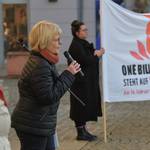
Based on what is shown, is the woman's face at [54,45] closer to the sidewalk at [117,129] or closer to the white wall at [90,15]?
the sidewalk at [117,129]

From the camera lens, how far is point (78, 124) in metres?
7.81

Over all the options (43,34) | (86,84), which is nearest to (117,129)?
(86,84)

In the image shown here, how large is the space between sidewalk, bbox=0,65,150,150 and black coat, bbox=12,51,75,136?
2794 millimetres

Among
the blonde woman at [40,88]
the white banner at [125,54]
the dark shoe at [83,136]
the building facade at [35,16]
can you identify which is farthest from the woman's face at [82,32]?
the building facade at [35,16]

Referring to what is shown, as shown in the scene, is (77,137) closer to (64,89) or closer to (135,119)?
(135,119)

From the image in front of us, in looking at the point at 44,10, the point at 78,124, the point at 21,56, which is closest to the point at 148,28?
the point at 78,124

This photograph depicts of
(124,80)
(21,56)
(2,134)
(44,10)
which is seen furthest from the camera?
(44,10)

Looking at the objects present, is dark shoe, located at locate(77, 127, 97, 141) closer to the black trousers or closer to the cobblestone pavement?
the cobblestone pavement

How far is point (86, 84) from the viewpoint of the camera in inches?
298

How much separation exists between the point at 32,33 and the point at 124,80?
3.21 m

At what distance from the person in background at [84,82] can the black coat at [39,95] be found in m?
2.77

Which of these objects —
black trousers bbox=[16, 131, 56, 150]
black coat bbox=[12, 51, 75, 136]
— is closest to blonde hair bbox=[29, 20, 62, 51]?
black coat bbox=[12, 51, 75, 136]

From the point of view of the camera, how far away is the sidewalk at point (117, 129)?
7.52 metres

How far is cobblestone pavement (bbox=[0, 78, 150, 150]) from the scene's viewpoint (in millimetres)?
7517
